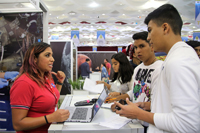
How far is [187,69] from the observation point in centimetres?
65

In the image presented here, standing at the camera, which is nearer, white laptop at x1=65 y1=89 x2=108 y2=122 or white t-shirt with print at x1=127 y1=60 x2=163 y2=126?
→ white laptop at x1=65 y1=89 x2=108 y2=122

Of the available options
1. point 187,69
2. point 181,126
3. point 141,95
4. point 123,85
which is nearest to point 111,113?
point 141,95

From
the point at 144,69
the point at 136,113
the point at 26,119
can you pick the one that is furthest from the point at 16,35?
the point at 136,113

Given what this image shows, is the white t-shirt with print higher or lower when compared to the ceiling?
lower

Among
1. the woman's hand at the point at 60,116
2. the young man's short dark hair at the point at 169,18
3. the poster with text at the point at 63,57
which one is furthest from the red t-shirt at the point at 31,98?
the poster with text at the point at 63,57

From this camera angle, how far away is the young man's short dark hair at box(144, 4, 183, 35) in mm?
820

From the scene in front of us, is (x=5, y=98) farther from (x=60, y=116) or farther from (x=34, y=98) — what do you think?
(x=60, y=116)

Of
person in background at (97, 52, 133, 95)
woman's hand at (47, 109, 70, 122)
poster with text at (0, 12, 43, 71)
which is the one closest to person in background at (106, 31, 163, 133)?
woman's hand at (47, 109, 70, 122)

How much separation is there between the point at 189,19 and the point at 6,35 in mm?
10538

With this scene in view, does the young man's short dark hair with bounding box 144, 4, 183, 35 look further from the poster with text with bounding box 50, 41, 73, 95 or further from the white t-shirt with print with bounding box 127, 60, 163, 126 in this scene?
the poster with text with bounding box 50, 41, 73, 95

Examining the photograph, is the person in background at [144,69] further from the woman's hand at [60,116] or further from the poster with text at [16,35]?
the poster with text at [16,35]

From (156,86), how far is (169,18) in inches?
15.3

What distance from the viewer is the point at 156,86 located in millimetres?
849

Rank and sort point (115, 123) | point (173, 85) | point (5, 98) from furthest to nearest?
point (5, 98)
point (115, 123)
point (173, 85)
